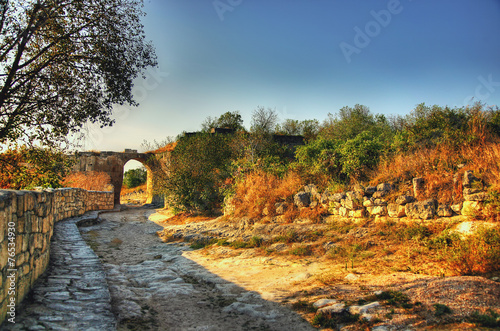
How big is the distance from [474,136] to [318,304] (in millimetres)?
5551

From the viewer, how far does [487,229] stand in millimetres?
4906

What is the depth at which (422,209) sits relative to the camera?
20.9 feet

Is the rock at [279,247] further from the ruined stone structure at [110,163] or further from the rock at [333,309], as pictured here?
the ruined stone structure at [110,163]

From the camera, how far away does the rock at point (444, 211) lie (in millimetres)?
6023

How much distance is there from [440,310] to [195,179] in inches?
521

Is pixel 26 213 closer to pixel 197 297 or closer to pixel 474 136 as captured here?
pixel 197 297

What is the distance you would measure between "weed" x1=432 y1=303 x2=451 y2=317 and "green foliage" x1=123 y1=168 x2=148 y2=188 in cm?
4555

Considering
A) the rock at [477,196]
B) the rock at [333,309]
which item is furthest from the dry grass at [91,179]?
the rock at [477,196]

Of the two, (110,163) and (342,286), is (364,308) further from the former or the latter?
(110,163)

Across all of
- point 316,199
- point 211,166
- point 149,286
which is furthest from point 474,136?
point 211,166

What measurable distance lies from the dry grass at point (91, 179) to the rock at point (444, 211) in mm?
21173

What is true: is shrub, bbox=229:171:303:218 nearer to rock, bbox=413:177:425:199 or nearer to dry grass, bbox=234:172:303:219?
dry grass, bbox=234:172:303:219

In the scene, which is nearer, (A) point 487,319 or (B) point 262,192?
(A) point 487,319

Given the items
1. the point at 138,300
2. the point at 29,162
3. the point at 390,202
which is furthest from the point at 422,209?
the point at 29,162
